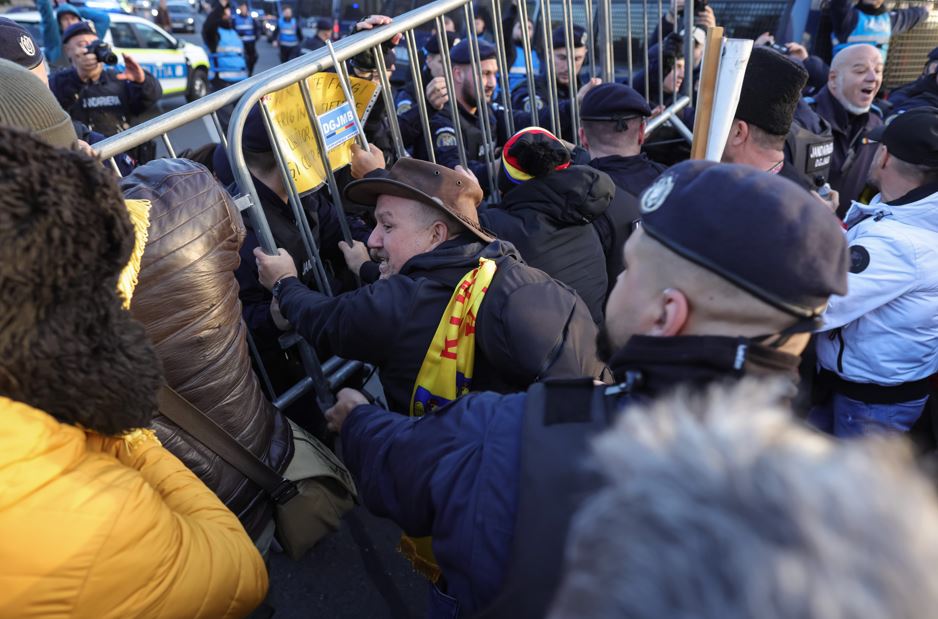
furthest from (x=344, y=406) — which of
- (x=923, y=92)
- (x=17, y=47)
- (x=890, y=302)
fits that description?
(x=923, y=92)

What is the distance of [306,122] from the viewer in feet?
7.11

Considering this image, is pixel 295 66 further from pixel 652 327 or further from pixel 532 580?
pixel 532 580

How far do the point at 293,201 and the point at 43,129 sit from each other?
0.90 m

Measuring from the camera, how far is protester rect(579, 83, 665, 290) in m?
3.08

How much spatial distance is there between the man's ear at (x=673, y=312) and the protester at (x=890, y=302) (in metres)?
1.49

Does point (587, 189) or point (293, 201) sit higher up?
A: point (293, 201)

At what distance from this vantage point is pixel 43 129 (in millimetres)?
1274

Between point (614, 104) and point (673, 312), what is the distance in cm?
238

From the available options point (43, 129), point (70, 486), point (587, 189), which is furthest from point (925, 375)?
point (43, 129)

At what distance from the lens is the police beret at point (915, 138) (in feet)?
7.72

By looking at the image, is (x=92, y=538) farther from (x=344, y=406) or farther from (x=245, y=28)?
(x=245, y=28)

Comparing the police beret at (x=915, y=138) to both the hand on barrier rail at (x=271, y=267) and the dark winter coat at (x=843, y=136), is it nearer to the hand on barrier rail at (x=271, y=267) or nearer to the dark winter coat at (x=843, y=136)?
the dark winter coat at (x=843, y=136)

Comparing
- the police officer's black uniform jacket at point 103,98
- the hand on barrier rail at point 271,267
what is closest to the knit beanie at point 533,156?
the hand on barrier rail at point 271,267

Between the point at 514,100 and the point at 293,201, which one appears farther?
the point at 514,100
